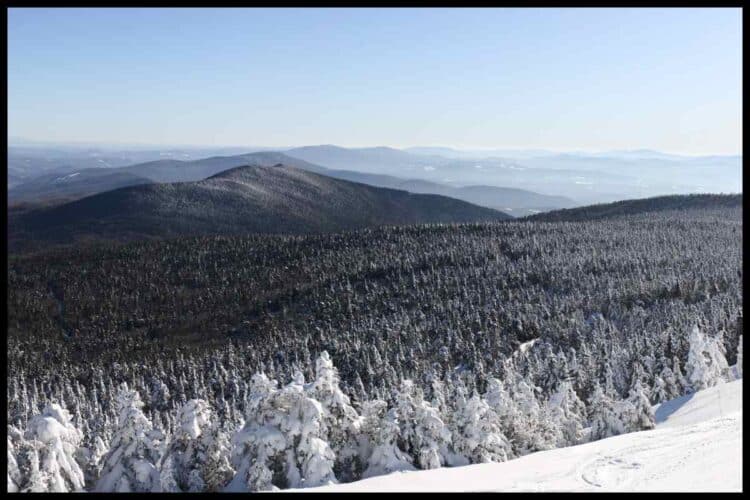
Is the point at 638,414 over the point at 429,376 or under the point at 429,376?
over

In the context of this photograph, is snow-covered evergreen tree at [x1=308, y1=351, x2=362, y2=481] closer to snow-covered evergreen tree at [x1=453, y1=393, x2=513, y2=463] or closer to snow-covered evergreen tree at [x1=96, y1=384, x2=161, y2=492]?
snow-covered evergreen tree at [x1=453, y1=393, x2=513, y2=463]

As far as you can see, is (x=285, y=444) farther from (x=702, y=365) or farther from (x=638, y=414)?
(x=702, y=365)

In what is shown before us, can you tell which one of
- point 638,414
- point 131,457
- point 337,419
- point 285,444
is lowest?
point 638,414

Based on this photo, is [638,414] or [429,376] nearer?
[638,414]

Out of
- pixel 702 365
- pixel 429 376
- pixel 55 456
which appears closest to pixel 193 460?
pixel 55 456

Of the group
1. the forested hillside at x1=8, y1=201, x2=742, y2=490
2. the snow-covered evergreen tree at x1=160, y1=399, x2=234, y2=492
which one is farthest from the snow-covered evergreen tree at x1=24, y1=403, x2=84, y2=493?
Answer: the snow-covered evergreen tree at x1=160, y1=399, x2=234, y2=492

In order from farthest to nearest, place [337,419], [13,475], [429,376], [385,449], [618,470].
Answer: [429,376]
[385,449]
[337,419]
[618,470]
[13,475]

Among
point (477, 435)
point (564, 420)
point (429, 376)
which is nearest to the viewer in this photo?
point (477, 435)
